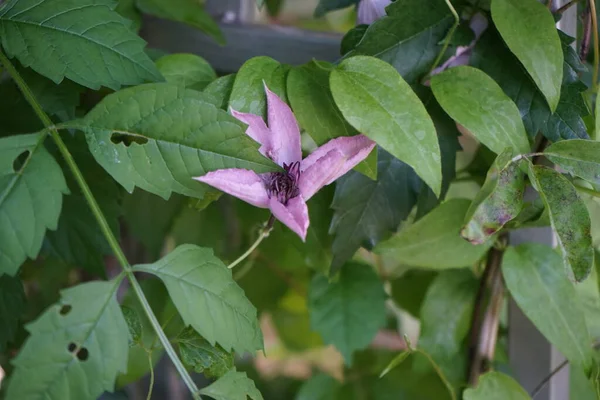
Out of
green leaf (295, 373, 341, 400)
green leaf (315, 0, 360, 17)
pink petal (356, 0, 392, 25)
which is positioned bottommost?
green leaf (295, 373, 341, 400)

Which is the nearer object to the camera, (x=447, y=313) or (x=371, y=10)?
(x=371, y=10)

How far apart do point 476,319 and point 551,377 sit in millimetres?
87

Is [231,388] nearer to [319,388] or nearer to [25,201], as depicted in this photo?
[25,201]

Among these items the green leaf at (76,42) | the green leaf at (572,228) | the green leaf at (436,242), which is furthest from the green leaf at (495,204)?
the green leaf at (76,42)

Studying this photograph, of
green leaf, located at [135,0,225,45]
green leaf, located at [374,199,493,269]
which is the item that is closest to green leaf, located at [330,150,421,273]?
green leaf, located at [374,199,493,269]

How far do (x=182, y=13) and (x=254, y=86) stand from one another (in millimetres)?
253

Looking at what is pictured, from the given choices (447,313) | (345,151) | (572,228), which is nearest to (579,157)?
(572,228)

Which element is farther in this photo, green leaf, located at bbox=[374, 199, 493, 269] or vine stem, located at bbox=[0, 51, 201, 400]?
green leaf, located at bbox=[374, 199, 493, 269]

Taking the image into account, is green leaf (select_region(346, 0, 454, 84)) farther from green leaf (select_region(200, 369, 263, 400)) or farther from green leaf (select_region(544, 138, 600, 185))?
green leaf (select_region(200, 369, 263, 400))

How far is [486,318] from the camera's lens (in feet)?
2.00

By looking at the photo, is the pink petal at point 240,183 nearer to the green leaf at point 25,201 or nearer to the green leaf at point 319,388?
the green leaf at point 25,201

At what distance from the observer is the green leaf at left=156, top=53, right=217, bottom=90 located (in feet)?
1.52

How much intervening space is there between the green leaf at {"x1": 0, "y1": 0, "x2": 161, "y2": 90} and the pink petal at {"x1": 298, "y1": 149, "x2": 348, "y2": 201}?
0.41 feet

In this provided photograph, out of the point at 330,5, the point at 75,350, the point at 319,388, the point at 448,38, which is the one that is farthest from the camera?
the point at 319,388
